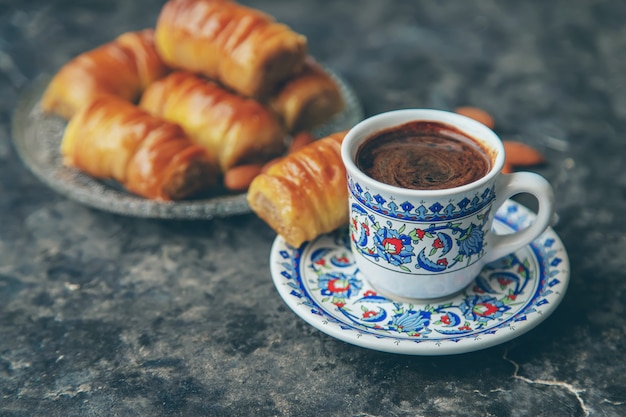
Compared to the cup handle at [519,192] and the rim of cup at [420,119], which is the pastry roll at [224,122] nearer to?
the rim of cup at [420,119]

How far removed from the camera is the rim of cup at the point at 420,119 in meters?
1.17

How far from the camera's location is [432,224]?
1.21 metres

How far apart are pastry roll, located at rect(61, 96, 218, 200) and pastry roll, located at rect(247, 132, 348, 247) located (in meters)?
0.27

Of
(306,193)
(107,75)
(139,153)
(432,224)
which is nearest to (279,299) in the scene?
(306,193)

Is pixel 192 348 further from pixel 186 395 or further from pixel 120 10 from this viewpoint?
pixel 120 10

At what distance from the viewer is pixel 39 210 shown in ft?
5.71

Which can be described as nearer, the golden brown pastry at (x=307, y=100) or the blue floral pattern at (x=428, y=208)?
the blue floral pattern at (x=428, y=208)

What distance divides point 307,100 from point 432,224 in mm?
716

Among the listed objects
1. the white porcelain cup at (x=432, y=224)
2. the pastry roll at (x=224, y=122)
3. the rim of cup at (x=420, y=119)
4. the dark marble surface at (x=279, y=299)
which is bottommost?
the dark marble surface at (x=279, y=299)

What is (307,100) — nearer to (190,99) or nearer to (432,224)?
(190,99)

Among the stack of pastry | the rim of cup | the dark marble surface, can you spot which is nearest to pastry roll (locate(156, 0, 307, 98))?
the stack of pastry

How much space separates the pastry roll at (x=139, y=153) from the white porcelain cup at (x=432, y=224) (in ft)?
1.64

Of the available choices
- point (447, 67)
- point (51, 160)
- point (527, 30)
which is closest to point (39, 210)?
point (51, 160)

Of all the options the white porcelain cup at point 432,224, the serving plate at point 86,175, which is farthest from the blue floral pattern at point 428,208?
the serving plate at point 86,175
